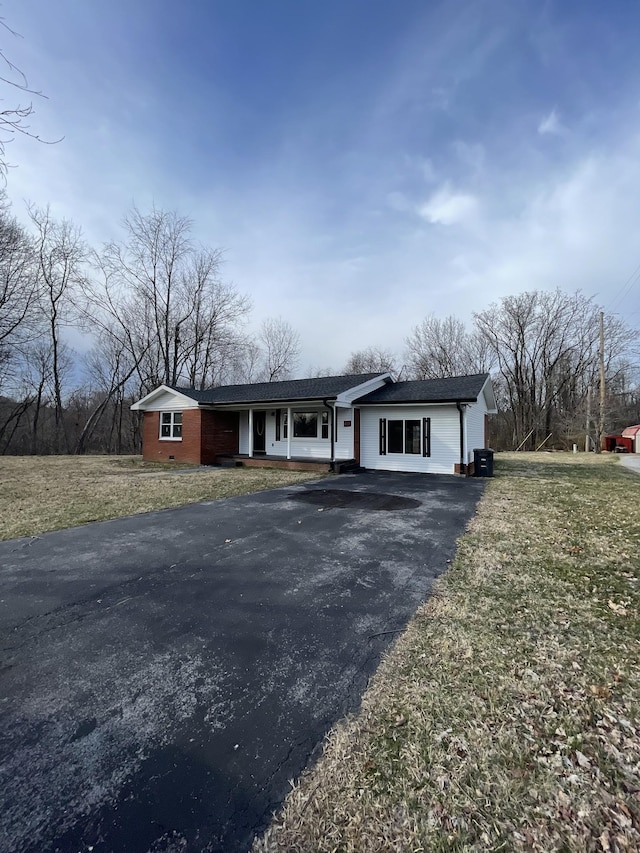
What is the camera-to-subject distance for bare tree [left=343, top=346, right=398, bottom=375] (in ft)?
115

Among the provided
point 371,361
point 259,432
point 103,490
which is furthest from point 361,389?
point 371,361

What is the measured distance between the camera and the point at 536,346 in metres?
31.5

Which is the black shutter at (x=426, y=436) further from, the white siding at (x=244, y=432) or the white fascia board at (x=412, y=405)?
the white siding at (x=244, y=432)

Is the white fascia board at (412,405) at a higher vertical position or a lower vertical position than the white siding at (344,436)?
higher

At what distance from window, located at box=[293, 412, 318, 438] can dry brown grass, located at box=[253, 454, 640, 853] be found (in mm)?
11385

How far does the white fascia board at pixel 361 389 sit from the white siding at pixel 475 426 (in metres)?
3.74

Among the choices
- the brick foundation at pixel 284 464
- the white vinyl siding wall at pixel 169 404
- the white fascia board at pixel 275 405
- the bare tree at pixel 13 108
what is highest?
the bare tree at pixel 13 108

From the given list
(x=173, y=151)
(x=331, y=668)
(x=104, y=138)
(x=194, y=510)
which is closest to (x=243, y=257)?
(x=173, y=151)

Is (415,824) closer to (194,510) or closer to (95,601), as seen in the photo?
(95,601)

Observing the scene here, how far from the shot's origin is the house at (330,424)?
Result: 12734 mm

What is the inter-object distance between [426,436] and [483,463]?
2.00 m

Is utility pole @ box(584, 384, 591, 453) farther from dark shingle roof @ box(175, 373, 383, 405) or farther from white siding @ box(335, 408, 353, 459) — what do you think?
white siding @ box(335, 408, 353, 459)

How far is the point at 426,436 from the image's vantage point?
12914 mm

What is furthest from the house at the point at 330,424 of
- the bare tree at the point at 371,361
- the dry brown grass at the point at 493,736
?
the bare tree at the point at 371,361
